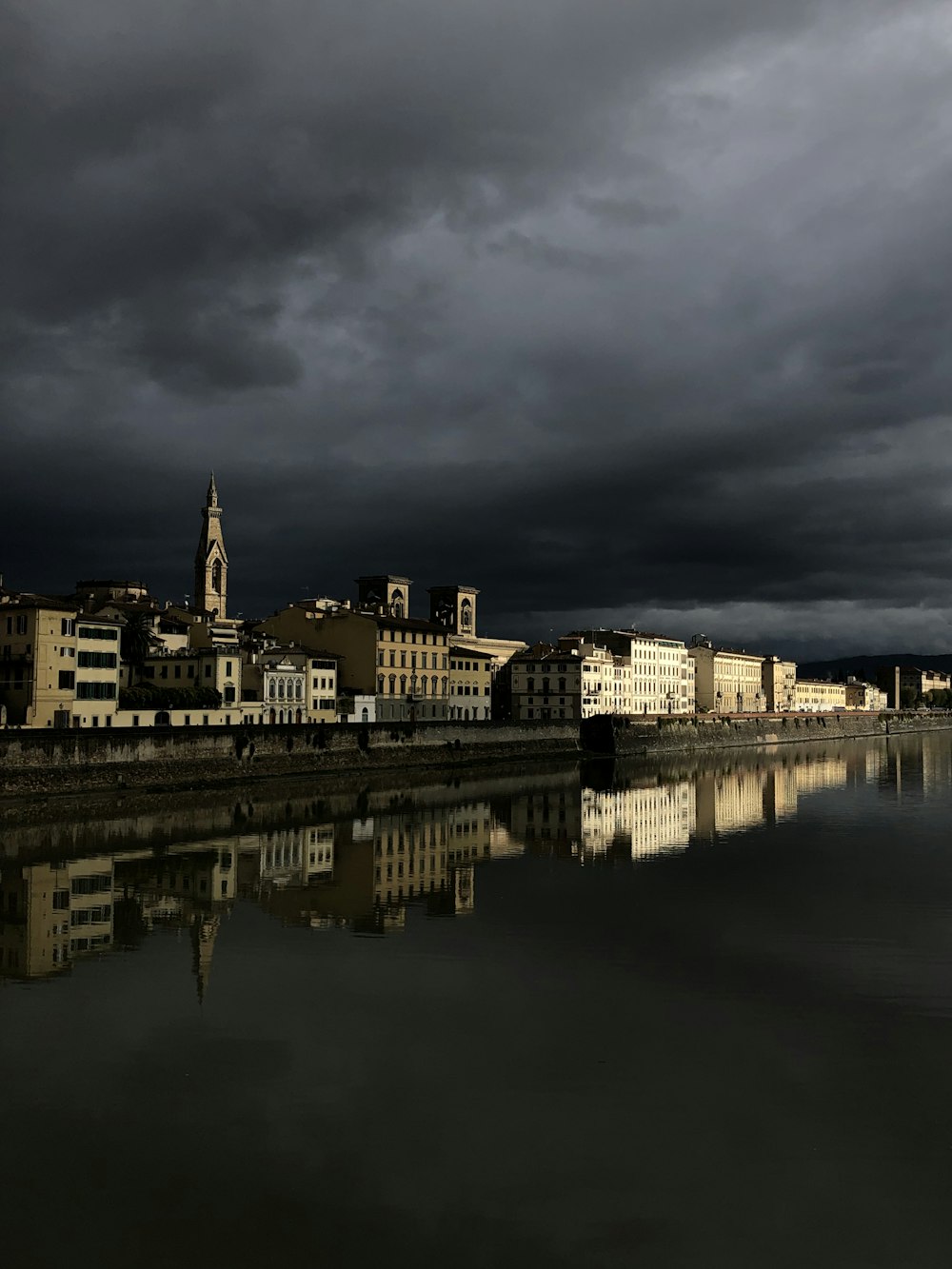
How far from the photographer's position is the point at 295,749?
191 feet

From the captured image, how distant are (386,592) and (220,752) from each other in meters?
59.1

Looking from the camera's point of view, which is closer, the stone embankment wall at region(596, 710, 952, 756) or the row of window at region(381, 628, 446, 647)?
the row of window at region(381, 628, 446, 647)

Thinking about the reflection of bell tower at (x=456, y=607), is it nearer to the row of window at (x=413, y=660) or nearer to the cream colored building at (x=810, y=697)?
the row of window at (x=413, y=660)

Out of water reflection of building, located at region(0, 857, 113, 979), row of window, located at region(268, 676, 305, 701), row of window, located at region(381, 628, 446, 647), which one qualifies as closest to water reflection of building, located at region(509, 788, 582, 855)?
water reflection of building, located at region(0, 857, 113, 979)

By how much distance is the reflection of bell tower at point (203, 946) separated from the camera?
18641 mm

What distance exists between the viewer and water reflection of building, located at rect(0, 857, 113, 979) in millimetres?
20484

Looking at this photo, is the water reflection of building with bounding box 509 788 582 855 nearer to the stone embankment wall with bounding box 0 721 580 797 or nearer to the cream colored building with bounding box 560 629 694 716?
the stone embankment wall with bounding box 0 721 580 797

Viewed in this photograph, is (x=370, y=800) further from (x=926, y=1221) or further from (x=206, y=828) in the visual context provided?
(x=926, y=1221)

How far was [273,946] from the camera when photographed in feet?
69.4

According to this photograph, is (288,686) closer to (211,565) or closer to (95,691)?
(95,691)

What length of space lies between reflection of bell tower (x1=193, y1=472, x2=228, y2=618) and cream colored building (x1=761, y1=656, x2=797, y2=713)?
9117 centimetres

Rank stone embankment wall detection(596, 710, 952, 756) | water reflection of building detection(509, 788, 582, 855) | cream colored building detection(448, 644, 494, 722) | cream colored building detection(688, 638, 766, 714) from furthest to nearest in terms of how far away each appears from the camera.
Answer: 1. cream colored building detection(688, 638, 766, 714)
2. cream colored building detection(448, 644, 494, 722)
3. stone embankment wall detection(596, 710, 952, 756)
4. water reflection of building detection(509, 788, 582, 855)

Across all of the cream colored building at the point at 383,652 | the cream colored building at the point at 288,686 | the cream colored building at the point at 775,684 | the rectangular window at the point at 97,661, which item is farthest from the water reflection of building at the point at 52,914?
the cream colored building at the point at 775,684

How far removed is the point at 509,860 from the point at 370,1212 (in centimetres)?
2329
